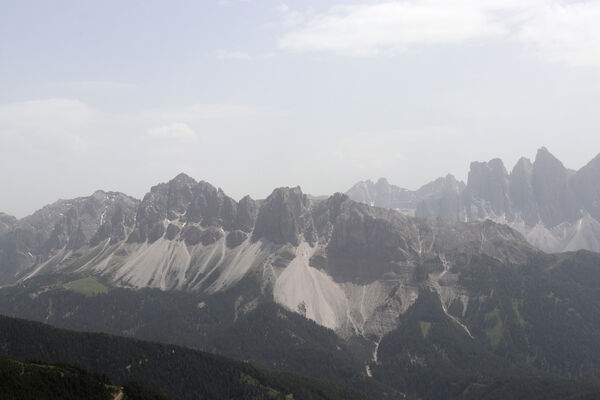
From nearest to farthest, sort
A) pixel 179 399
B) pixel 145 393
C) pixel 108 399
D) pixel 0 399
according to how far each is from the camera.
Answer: pixel 0 399 < pixel 108 399 < pixel 145 393 < pixel 179 399

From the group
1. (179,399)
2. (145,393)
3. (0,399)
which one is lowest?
(179,399)

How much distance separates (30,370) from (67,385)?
1249cm

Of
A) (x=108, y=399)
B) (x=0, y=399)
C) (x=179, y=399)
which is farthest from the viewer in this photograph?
(x=179, y=399)

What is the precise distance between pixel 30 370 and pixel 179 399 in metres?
61.0

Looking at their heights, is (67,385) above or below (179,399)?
above

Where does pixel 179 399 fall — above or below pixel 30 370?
below

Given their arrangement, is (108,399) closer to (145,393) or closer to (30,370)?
(145,393)

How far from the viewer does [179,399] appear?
19888cm

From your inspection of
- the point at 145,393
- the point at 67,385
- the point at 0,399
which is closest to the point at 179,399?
the point at 145,393

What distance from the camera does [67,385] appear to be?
490ft

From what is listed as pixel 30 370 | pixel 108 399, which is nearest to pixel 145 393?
pixel 108 399

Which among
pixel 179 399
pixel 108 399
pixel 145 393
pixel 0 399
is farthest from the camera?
pixel 179 399

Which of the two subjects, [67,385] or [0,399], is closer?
[0,399]

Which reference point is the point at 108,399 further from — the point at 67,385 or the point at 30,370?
the point at 30,370
